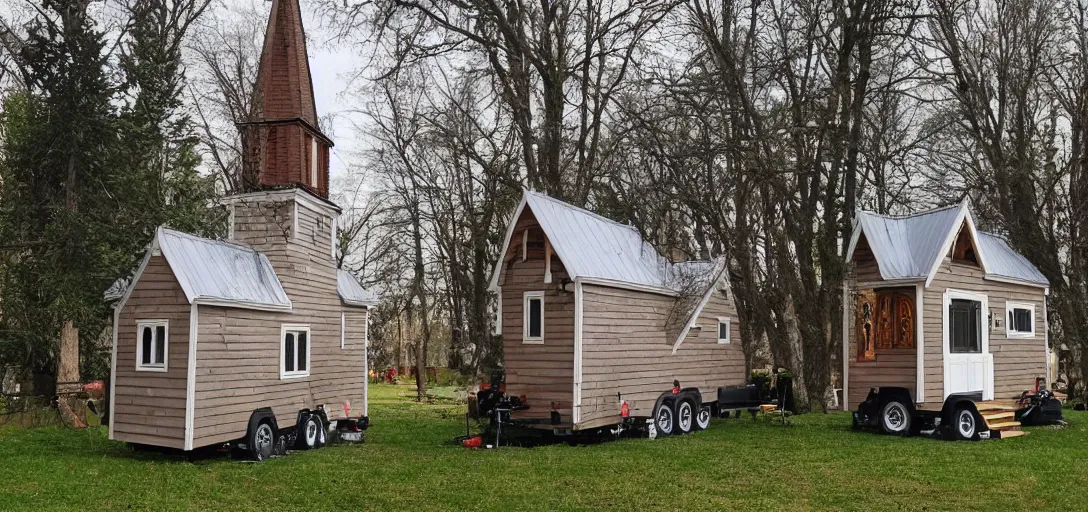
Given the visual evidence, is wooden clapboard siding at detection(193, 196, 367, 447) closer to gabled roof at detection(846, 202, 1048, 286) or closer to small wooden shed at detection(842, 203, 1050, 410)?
small wooden shed at detection(842, 203, 1050, 410)

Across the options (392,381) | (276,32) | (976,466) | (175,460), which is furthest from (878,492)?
(392,381)

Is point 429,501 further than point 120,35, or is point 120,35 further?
point 120,35

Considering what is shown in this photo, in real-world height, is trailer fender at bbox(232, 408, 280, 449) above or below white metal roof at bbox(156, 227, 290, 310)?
below

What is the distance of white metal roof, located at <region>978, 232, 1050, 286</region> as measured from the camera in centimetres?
2239

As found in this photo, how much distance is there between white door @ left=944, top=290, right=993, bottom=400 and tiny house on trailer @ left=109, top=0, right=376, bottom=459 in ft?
44.8

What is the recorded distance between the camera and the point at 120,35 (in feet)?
90.2

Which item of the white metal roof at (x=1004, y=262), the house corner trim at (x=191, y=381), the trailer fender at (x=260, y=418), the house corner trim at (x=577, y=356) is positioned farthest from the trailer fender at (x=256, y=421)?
the white metal roof at (x=1004, y=262)

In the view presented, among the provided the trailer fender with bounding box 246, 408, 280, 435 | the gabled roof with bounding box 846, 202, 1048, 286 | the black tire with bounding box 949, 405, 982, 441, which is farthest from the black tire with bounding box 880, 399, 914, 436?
the trailer fender with bounding box 246, 408, 280, 435

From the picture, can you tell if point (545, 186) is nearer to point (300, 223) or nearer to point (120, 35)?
point (300, 223)

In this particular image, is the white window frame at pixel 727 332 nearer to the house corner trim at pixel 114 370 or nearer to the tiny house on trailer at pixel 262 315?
the tiny house on trailer at pixel 262 315

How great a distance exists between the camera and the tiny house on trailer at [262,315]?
655 inches

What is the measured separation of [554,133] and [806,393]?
10412 millimetres

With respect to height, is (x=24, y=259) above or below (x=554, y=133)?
below

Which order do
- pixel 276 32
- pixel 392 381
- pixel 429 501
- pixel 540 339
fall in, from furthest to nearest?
pixel 392 381 → pixel 276 32 → pixel 540 339 → pixel 429 501
